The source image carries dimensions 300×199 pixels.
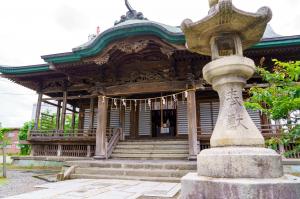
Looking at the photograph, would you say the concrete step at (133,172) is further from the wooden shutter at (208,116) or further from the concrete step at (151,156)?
the wooden shutter at (208,116)

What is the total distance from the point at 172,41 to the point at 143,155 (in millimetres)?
4973

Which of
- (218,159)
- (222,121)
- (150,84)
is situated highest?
(150,84)

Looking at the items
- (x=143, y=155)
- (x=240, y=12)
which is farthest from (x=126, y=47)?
(x=240, y=12)

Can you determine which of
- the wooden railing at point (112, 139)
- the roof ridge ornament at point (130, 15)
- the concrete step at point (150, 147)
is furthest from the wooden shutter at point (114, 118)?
the roof ridge ornament at point (130, 15)

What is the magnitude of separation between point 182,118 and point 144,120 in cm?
244

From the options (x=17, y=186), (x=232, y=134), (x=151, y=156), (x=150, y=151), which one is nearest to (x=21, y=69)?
(x=17, y=186)

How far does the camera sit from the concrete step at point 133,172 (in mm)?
6336

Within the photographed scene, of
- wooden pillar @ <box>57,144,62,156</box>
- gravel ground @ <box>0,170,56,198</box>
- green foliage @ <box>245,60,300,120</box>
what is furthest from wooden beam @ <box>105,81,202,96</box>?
green foliage @ <box>245,60,300,120</box>

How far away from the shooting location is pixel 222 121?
294 centimetres

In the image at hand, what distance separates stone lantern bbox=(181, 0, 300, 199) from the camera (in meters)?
2.30

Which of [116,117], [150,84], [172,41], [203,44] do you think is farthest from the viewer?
[116,117]

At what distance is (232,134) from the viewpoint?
9.08 ft

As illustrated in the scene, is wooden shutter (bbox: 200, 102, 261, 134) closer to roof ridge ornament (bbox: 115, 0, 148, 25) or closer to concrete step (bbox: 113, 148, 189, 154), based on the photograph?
concrete step (bbox: 113, 148, 189, 154)

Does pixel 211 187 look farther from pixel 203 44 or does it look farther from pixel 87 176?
→ pixel 87 176
